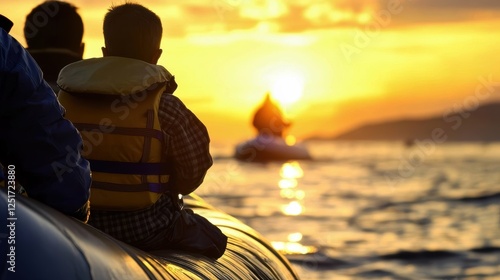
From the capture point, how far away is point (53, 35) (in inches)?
182

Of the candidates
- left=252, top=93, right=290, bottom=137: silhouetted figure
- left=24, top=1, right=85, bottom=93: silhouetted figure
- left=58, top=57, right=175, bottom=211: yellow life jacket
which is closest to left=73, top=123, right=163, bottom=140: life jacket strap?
left=58, top=57, right=175, bottom=211: yellow life jacket

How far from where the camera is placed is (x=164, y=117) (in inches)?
152

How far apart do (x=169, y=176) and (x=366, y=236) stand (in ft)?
38.4

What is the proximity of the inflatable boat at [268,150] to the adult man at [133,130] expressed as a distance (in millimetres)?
54122

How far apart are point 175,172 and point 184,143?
14cm

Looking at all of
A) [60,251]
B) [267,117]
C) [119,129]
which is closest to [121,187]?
[119,129]

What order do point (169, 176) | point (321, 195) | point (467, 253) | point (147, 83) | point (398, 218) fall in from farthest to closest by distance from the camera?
point (321, 195)
point (398, 218)
point (467, 253)
point (169, 176)
point (147, 83)

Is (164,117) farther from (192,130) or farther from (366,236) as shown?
(366,236)

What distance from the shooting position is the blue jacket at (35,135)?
2383 millimetres

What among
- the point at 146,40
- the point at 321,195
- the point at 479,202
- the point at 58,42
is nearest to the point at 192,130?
the point at 146,40

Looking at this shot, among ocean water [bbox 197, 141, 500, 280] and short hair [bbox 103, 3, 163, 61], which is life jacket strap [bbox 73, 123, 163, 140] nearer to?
short hair [bbox 103, 3, 163, 61]

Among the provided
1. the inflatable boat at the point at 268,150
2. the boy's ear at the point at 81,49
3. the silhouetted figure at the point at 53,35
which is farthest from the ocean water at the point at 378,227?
the inflatable boat at the point at 268,150

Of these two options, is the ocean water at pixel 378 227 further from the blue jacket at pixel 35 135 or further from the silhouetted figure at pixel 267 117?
the silhouetted figure at pixel 267 117

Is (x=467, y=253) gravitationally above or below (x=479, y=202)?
below
